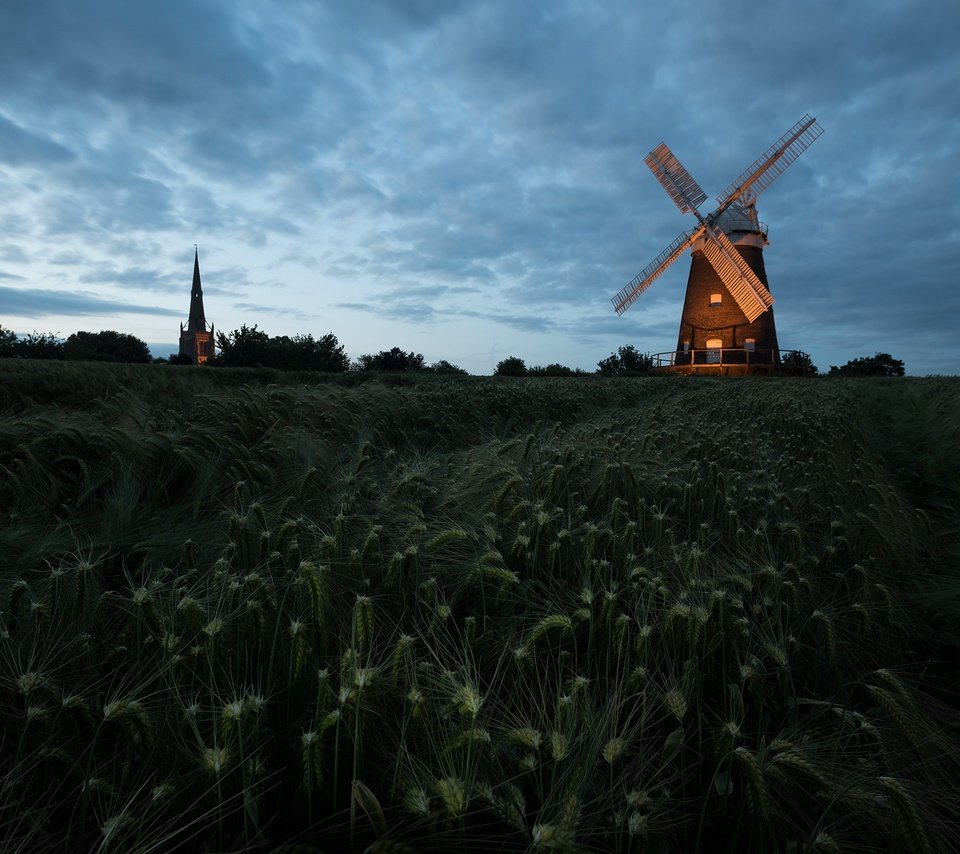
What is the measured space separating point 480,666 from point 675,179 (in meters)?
44.4

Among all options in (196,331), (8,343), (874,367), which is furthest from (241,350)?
(196,331)

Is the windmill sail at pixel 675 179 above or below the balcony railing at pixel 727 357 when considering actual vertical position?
above

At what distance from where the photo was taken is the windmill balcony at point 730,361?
1471 inches

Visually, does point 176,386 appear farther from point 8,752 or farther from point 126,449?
point 8,752

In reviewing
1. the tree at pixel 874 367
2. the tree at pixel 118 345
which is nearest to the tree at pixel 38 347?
the tree at pixel 118 345

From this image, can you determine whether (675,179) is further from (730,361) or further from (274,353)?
(274,353)

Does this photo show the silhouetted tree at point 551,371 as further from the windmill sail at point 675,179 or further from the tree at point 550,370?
the windmill sail at point 675,179

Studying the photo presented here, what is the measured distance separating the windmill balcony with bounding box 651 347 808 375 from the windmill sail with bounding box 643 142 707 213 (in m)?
9.86

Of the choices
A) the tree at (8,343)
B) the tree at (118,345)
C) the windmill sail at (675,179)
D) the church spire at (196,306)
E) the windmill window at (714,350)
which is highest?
the church spire at (196,306)

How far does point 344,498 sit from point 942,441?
297 inches

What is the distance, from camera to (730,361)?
124ft

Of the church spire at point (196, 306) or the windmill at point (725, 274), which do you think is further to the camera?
the church spire at point (196, 306)

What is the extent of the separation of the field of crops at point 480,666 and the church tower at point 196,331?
131 m

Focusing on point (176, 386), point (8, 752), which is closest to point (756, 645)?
point (8, 752)
